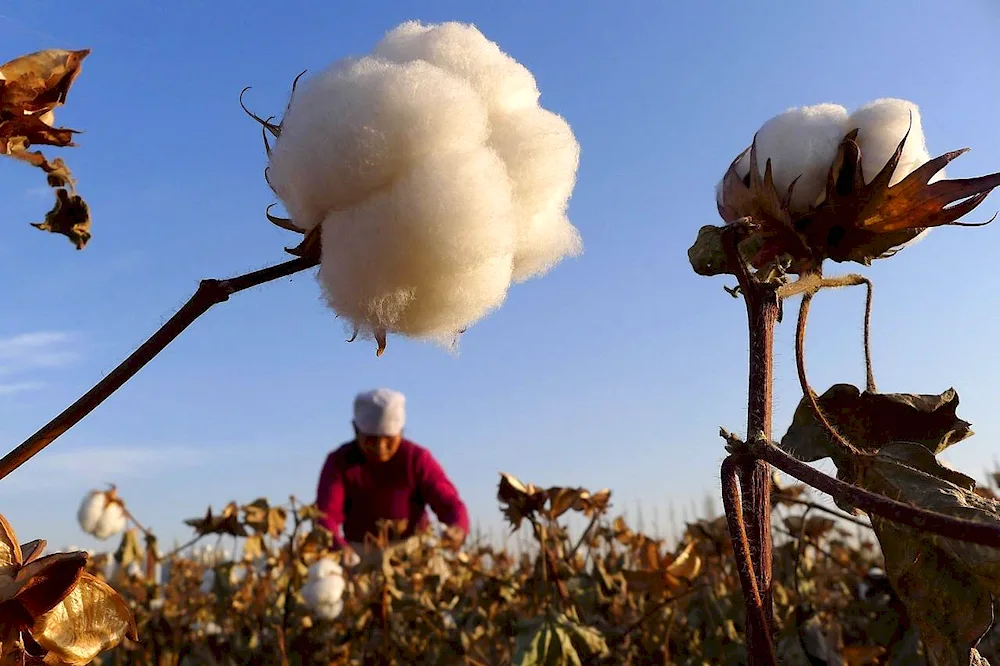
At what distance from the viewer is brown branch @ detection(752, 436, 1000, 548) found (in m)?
0.50

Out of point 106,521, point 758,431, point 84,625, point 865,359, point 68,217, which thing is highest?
point 106,521

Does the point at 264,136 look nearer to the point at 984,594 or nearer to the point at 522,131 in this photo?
the point at 522,131

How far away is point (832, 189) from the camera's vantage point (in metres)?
0.75

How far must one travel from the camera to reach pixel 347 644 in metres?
3.31

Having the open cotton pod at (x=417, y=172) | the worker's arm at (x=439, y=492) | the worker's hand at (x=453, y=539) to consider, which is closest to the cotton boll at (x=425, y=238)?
the open cotton pod at (x=417, y=172)

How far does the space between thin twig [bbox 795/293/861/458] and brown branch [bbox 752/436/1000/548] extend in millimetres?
124

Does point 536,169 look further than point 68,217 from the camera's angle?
No

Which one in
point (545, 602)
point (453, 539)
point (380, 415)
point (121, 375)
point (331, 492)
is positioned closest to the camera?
point (121, 375)

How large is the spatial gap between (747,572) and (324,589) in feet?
9.15

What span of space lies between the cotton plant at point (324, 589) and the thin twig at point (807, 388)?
273 centimetres

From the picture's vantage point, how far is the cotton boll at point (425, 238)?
75 cm

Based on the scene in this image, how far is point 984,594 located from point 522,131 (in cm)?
56

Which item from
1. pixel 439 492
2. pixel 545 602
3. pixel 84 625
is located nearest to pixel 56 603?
pixel 84 625

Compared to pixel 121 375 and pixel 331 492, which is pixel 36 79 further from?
pixel 331 492
